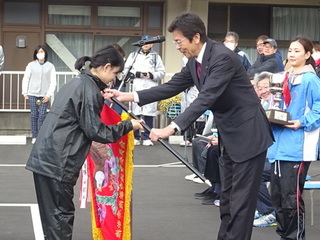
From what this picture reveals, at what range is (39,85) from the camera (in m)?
15.2

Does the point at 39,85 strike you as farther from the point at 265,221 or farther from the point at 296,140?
the point at 296,140

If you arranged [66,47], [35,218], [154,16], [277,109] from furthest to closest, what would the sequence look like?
[154,16]
[66,47]
[35,218]
[277,109]

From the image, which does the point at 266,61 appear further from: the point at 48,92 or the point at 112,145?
the point at 112,145

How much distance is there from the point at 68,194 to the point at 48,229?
322mm

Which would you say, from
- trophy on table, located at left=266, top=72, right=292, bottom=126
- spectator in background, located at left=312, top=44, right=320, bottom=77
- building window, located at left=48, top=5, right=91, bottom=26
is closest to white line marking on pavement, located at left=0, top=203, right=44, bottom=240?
trophy on table, located at left=266, top=72, right=292, bottom=126

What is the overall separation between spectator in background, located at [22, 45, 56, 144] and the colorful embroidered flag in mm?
8350

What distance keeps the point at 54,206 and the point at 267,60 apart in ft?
22.7

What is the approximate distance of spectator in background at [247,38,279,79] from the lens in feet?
39.7

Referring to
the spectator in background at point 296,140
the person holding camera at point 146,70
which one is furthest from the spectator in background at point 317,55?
the person holding camera at point 146,70

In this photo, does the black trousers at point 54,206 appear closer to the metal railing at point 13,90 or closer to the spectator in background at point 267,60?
the spectator in background at point 267,60

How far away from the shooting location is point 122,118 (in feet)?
22.7

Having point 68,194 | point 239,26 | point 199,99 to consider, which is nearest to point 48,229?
point 68,194

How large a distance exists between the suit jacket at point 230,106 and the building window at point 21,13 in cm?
1202

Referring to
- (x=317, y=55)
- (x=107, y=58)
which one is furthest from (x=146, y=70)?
(x=107, y=58)
